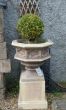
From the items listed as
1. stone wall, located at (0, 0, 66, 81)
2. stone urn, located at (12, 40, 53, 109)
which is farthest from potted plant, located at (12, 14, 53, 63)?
stone wall, located at (0, 0, 66, 81)

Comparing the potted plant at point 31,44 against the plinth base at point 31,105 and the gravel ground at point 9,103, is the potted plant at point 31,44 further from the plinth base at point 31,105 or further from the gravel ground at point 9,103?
the gravel ground at point 9,103

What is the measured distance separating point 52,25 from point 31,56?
1.61 metres

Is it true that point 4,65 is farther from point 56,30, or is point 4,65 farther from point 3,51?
point 56,30

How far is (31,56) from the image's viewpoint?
22.5ft

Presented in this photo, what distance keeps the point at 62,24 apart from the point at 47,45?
1552 millimetres

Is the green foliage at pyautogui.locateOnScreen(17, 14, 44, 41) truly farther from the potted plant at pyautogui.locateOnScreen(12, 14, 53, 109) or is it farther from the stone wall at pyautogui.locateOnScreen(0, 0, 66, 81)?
the stone wall at pyautogui.locateOnScreen(0, 0, 66, 81)

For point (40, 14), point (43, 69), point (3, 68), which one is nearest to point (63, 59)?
point (43, 69)

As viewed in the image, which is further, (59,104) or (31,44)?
(59,104)

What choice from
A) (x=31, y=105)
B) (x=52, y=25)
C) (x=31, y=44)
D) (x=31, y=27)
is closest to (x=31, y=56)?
(x=31, y=44)

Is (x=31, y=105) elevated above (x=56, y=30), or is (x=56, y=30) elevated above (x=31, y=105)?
(x=56, y=30)

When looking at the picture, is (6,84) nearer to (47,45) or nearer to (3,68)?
(3,68)

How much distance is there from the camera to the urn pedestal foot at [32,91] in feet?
23.4

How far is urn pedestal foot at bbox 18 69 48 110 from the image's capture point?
23.4 feet

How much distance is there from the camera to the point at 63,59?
27.7ft
